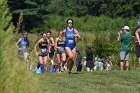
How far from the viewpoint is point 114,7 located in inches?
3179

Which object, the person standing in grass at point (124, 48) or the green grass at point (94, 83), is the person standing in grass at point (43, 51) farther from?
the green grass at point (94, 83)

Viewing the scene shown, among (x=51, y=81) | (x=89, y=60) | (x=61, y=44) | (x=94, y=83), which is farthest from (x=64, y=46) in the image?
(x=94, y=83)

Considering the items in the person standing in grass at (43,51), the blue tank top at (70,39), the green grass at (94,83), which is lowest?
the green grass at (94,83)

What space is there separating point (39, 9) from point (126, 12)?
22.7 metres

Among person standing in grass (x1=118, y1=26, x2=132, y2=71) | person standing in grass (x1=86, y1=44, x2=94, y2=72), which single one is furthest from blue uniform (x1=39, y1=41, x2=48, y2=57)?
person standing in grass (x1=86, y1=44, x2=94, y2=72)

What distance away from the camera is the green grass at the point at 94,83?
444 inches

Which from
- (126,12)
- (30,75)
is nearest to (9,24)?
(30,75)

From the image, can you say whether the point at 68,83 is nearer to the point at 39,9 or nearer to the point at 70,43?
the point at 70,43

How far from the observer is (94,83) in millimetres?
12797

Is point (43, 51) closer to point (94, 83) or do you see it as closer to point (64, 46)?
point (64, 46)

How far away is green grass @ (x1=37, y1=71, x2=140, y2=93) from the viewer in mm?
11272

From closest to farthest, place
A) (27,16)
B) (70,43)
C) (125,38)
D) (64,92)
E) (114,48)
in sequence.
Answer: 1. (64,92)
2. (70,43)
3. (125,38)
4. (114,48)
5. (27,16)

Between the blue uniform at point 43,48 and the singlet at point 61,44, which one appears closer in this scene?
the blue uniform at point 43,48

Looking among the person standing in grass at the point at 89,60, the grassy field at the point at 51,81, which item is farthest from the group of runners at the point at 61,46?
the person standing in grass at the point at 89,60
